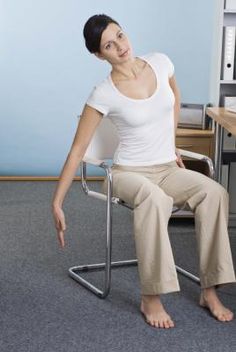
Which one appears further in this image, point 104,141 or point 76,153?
point 104,141

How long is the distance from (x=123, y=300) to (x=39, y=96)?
225cm

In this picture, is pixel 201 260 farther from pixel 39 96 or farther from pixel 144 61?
pixel 39 96

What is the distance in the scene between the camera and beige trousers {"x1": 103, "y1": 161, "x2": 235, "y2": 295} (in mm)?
2074

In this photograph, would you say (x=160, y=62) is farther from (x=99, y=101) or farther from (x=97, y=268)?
(x=97, y=268)

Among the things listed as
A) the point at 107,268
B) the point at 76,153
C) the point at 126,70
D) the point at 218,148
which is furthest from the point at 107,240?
the point at 218,148

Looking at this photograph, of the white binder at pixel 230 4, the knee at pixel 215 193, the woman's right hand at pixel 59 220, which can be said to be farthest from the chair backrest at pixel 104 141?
the white binder at pixel 230 4

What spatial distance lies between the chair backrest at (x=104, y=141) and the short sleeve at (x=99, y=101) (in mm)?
262

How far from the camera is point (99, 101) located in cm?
222

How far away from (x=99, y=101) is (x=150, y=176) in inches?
13.5

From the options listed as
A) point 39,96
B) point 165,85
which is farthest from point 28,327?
point 39,96

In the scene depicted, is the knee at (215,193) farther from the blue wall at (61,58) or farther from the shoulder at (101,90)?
the blue wall at (61,58)

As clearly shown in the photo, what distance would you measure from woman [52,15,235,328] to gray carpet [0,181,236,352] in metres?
0.09

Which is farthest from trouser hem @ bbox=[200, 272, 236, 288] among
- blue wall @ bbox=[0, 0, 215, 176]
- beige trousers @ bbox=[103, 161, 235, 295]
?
blue wall @ bbox=[0, 0, 215, 176]

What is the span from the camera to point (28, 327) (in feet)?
6.79
